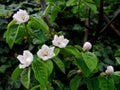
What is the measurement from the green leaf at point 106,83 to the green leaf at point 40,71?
0.99 feet

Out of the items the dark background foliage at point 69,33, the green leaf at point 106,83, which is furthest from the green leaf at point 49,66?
the dark background foliage at point 69,33

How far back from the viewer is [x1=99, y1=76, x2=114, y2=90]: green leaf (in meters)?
1.59

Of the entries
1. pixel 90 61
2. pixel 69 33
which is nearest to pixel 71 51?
pixel 90 61

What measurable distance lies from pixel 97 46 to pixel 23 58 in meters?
0.98

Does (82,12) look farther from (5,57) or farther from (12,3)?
(12,3)

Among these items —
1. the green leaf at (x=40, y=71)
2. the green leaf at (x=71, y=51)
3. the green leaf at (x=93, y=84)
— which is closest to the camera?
the green leaf at (x=40, y=71)

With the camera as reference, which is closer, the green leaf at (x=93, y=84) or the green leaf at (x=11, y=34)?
the green leaf at (x=11, y=34)

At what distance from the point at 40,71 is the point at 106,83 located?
13.8 inches

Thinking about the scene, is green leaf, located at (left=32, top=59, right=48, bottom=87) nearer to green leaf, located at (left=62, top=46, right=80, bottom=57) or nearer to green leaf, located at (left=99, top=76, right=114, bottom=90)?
green leaf, located at (left=62, top=46, right=80, bottom=57)

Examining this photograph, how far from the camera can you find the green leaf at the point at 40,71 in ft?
4.73

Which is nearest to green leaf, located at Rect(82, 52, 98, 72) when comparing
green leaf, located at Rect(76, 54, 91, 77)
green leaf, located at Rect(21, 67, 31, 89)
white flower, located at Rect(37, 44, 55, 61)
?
green leaf, located at Rect(76, 54, 91, 77)

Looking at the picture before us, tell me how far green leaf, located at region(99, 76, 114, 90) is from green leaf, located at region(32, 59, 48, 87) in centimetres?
30

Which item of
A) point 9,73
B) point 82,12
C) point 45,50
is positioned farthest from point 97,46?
point 45,50

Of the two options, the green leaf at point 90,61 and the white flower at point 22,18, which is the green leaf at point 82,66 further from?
the white flower at point 22,18
